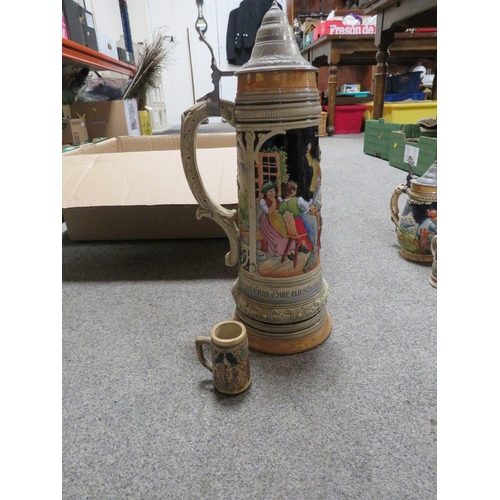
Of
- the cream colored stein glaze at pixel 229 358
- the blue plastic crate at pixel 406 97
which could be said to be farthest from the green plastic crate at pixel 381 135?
the cream colored stein glaze at pixel 229 358

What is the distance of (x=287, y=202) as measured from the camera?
54 centimetres

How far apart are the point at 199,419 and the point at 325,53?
2.97 metres

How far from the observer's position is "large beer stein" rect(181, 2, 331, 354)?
1.67 ft

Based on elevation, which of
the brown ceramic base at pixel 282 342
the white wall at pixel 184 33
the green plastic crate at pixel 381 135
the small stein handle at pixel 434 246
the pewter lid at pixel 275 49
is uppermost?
the white wall at pixel 184 33

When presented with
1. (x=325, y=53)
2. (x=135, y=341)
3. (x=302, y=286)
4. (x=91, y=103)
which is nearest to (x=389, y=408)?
(x=302, y=286)

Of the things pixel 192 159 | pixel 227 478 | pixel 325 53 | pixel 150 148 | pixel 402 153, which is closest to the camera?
pixel 227 478

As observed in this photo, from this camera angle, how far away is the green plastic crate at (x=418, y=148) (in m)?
1.40

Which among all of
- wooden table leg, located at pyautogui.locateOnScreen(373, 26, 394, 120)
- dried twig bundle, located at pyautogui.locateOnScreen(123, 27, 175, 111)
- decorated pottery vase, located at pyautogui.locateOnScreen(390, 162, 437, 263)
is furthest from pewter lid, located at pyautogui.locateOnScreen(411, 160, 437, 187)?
dried twig bundle, located at pyautogui.locateOnScreen(123, 27, 175, 111)

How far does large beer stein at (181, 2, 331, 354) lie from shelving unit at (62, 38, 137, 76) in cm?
121

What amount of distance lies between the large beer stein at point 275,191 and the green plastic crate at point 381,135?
1443 mm

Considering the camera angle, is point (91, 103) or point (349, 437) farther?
point (91, 103)

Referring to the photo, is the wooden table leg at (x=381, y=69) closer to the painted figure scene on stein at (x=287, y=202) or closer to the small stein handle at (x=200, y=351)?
the painted figure scene on stein at (x=287, y=202)

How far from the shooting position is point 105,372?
0.58 metres

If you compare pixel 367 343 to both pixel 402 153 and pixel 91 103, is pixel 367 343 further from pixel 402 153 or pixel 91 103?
pixel 91 103
